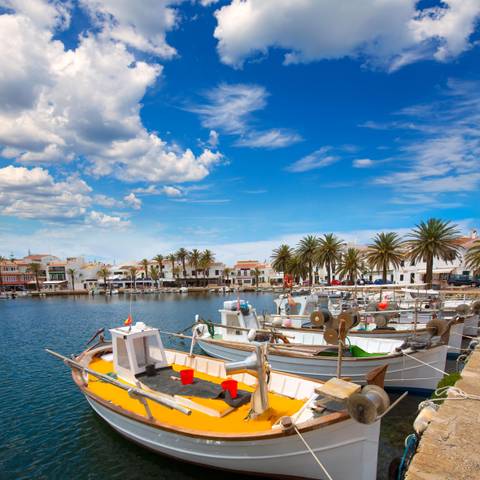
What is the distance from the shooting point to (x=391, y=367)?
14719 mm

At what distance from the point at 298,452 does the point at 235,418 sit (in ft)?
7.07

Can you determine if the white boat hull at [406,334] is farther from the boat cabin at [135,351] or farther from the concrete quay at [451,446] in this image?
the boat cabin at [135,351]

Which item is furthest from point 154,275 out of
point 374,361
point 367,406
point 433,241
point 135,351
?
point 367,406

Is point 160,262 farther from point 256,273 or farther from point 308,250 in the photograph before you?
point 308,250

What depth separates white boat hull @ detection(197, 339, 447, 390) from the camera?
47.1 ft

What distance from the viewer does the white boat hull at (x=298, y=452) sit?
7055 millimetres

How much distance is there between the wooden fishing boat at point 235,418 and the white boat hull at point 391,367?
4697mm

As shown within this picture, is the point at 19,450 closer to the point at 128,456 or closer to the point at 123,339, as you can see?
the point at 128,456

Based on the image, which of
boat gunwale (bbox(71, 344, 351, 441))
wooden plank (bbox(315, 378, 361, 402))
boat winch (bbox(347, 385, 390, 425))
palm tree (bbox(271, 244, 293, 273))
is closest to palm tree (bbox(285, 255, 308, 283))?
palm tree (bbox(271, 244, 293, 273))

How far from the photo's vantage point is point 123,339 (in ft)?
39.7

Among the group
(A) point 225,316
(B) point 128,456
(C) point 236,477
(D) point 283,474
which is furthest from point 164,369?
(A) point 225,316

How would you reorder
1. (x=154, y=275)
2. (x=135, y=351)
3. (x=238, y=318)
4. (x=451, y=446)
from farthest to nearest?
(x=154, y=275), (x=238, y=318), (x=135, y=351), (x=451, y=446)

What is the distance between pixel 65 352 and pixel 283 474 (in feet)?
76.4

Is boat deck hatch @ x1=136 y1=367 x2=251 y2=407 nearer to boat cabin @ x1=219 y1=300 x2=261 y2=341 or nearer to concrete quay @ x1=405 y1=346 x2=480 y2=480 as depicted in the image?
concrete quay @ x1=405 y1=346 x2=480 y2=480
